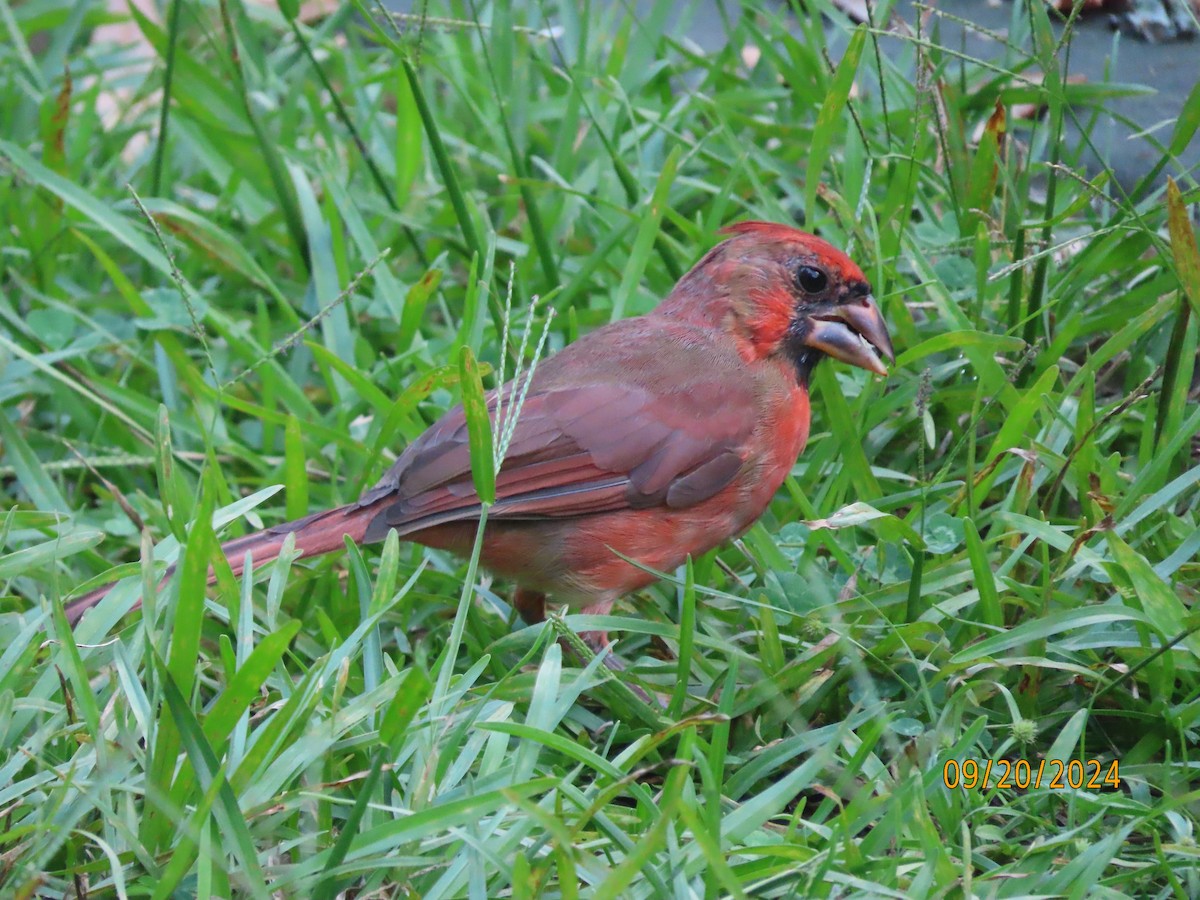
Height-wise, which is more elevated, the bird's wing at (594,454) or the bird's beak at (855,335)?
the bird's beak at (855,335)

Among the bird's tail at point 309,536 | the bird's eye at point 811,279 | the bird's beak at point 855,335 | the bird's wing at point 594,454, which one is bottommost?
the bird's tail at point 309,536

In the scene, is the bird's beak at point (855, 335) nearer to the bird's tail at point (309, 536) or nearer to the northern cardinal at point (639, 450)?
the northern cardinal at point (639, 450)

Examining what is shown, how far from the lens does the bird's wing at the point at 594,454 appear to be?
9.92 feet

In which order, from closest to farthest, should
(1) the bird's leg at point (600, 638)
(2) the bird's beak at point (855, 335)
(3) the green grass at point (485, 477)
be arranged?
(3) the green grass at point (485, 477)
(1) the bird's leg at point (600, 638)
(2) the bird's beak at point (855, 335)

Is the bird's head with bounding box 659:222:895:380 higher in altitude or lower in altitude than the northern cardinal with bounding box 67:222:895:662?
higher

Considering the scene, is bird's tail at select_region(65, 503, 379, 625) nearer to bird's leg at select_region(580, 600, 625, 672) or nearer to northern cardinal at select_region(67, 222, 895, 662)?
northern cardinal at select_region(67, 222, 895, 662)

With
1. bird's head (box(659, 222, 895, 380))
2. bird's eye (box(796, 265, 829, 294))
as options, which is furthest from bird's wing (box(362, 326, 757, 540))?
bird's eye (box(796, 265, 829, 294))

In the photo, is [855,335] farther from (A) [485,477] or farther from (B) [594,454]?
(A) [485,477]

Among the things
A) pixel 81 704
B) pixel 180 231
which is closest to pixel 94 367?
pixel 180 231

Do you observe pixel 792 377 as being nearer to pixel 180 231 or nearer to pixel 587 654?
pixel 587 654

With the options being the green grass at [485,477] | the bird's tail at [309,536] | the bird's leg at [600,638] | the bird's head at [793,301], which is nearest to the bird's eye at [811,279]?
the bird's head at [793,301]

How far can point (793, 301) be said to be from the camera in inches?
129

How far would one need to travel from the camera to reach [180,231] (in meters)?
4.17

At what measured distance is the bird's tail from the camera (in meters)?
3.00
